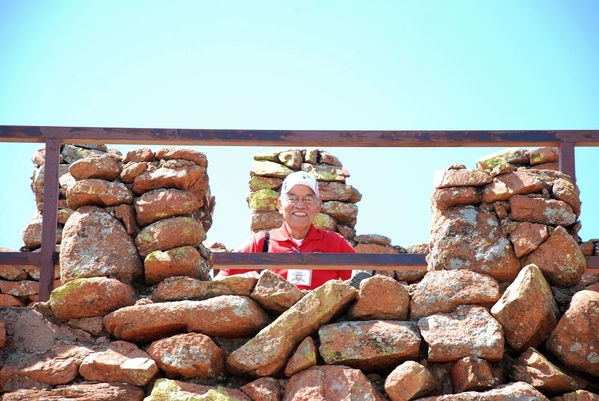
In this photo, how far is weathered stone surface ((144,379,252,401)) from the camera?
12.1 ft

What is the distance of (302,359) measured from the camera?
381 cm

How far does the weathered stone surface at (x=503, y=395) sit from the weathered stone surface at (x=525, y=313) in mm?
281

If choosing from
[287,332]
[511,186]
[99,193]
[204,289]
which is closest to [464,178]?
[511,186]

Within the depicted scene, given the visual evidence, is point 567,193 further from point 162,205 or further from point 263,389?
point 162,205

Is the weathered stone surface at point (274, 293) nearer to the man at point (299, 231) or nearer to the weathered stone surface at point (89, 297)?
the weathered stone surface at point (89, 297)

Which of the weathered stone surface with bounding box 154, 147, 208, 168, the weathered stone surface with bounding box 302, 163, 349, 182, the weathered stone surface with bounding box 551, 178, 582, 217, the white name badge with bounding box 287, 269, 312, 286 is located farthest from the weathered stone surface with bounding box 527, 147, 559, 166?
the weathered stone surface with bounding box 154, 147, 208, 168

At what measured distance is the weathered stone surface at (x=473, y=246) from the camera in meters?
4.11

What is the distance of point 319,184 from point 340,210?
1.65 ft

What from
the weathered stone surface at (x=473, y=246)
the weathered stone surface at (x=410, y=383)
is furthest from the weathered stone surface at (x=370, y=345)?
the weathered stone surface at (x=473, y=246)

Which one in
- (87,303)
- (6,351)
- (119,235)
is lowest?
(6,351)

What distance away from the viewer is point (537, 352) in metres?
3.75

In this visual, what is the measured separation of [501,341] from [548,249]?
652mm

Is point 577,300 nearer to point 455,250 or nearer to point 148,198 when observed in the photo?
point 455,250

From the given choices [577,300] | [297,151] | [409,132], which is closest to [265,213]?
[297,151]
